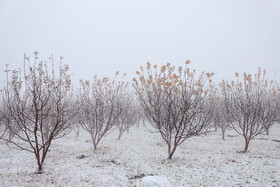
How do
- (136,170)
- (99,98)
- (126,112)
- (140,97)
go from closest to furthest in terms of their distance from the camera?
(136,170), (140,97), (99,98), (126,112)

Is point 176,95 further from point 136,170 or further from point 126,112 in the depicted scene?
point 126,112

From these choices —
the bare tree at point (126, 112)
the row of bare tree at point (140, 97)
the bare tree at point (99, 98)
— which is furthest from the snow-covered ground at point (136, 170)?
the bare tree at point (126, 112)

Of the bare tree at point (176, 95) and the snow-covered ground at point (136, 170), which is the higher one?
the bare tree at point (176, 95)

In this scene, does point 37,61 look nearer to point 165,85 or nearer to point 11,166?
point 11,166

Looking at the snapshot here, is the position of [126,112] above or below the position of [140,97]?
below

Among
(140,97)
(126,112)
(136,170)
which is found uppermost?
(140,97)

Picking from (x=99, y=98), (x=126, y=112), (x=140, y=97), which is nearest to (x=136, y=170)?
(x=140, y=97)

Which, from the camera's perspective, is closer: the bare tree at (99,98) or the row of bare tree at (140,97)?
the row of bare tree at (140,97)

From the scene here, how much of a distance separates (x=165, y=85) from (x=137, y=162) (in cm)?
440

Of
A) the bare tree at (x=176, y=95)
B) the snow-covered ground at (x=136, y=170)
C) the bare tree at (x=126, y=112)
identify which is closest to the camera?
the snow-covered ground at (x=136, y=170)

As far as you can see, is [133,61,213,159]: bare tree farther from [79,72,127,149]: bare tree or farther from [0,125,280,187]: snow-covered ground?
[79,72,127,149]: bare tree

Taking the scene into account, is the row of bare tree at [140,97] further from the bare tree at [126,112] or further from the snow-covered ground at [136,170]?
the bare tree at [126,112]

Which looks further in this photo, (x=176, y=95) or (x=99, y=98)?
(x=99, y=98)

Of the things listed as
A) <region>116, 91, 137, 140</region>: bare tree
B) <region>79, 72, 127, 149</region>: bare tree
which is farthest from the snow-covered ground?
<region>116, 91, 137, 140</region>: bare tree
